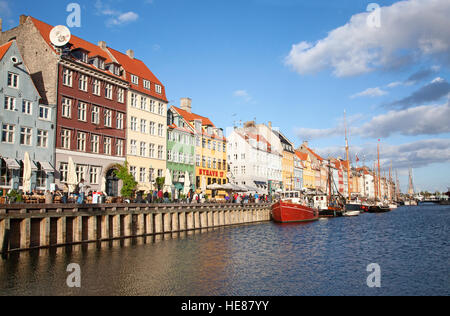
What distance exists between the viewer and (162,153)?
5975cm

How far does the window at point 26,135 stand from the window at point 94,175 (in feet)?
27.7

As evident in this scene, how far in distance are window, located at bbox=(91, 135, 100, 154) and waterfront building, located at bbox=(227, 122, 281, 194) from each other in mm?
37983

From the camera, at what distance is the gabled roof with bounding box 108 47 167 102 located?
54781mm

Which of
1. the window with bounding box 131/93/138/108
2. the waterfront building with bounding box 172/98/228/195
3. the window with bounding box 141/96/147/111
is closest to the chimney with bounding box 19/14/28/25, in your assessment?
the window with bounding box 131/93/138/108

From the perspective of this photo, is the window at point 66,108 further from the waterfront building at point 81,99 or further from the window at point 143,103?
the window at point 143,103

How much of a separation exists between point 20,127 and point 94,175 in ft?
34.1

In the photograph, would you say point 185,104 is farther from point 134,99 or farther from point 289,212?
point 289,212

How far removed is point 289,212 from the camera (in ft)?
193

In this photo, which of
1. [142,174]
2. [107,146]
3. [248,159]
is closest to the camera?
[107,146]

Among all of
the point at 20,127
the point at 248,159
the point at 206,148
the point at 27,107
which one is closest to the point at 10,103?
the point at 27,107

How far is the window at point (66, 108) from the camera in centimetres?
4350
